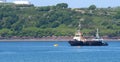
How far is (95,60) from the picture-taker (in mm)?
110812

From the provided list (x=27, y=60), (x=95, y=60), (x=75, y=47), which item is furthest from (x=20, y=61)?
(x=75, y=47)

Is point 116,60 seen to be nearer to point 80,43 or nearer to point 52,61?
point 52,61

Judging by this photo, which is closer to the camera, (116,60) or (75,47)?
(116,60)

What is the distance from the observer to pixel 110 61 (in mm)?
108875

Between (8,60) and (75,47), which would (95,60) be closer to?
(8,60)

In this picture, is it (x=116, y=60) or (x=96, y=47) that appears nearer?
(x=116, y=60)

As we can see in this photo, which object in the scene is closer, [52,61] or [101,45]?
[52,61]

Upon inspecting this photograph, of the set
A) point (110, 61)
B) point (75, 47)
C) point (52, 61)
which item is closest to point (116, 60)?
point (110, 61)

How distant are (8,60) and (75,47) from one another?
171 ft

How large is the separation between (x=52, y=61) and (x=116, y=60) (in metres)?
8.66

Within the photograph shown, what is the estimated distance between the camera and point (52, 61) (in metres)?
109

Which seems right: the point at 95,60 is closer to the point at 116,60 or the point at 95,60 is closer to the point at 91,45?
the point at 116,60

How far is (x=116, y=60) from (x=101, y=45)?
58015mm

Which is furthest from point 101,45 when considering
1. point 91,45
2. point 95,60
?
point 95,60
